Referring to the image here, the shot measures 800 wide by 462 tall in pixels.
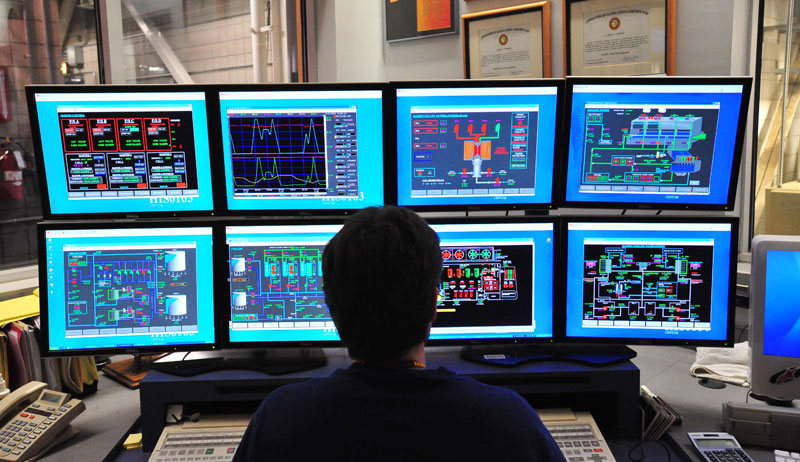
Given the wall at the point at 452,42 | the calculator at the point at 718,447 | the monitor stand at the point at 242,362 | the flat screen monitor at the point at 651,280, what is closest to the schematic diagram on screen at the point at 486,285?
the flat screen monitor at the point at 651,280

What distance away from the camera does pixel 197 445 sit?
4.84 ft

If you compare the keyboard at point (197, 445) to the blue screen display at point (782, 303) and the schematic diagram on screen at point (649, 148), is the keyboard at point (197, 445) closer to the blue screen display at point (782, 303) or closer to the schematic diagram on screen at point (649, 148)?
the schematic diagram on screen at point (649, 148)

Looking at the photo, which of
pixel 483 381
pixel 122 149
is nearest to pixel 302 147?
pixel 122 149

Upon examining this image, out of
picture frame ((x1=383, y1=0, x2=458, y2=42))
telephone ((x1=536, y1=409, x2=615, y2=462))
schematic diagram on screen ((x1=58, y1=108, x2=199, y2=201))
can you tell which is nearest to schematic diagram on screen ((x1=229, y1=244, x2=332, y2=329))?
schematic diagram on screen ((x1=58, y1=108, x2=199, y2=201))

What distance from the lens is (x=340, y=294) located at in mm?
894

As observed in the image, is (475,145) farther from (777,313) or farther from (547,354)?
(777,313)

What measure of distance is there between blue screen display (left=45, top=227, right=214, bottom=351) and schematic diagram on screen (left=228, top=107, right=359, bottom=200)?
0.20m

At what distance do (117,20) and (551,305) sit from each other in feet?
7.18

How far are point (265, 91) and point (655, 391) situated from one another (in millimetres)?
1400

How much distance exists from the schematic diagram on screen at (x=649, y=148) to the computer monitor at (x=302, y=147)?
59 centimetres

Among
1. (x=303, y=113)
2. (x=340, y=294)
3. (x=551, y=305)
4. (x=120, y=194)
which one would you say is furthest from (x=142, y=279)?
(x=551, y=305)

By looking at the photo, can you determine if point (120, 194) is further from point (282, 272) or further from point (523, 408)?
point (523, 408)

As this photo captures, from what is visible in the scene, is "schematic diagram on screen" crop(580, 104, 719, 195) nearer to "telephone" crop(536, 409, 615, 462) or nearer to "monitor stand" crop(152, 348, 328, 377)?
"telephone" crop(536, 409, 615, 462)

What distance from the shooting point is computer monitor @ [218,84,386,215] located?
5.29ft
